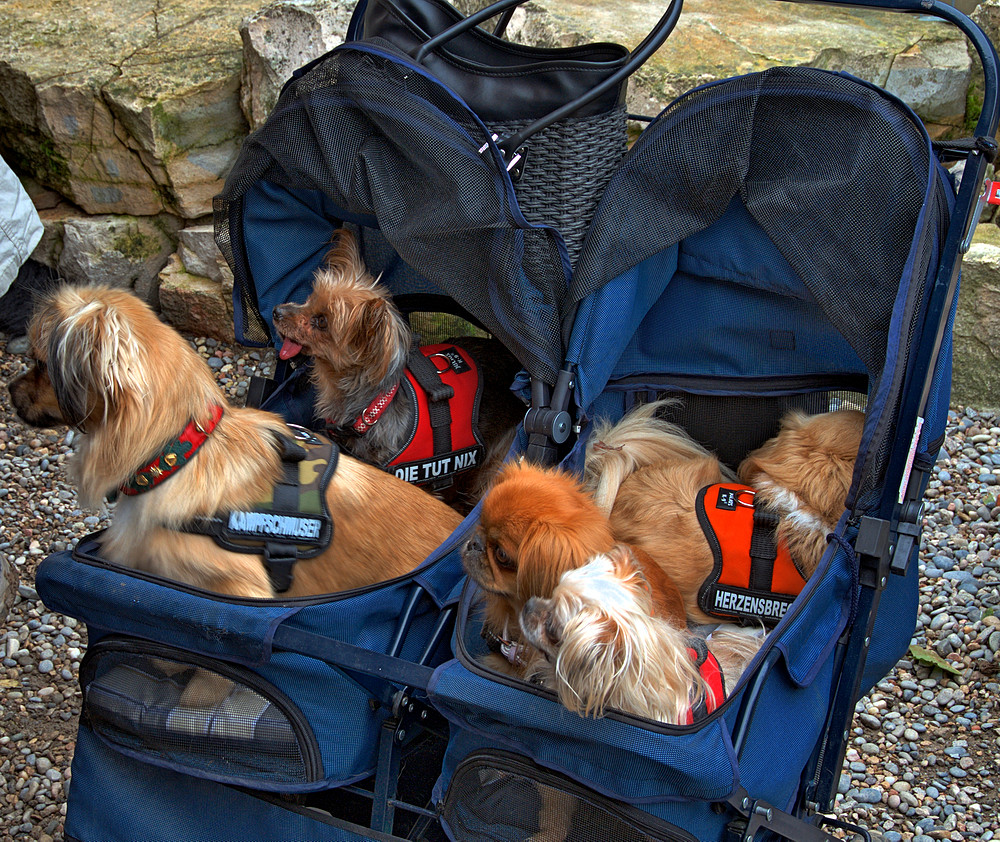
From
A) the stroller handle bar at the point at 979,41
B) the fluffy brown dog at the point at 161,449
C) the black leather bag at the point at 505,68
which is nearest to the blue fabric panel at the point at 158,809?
the fluffy brown dog at the point at 161,449

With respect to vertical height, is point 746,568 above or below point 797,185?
below

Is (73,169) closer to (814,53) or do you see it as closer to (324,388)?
(324,388)

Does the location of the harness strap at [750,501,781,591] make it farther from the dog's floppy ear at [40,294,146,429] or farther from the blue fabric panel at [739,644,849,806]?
the dog's floppy ear at [40,294,146,429]

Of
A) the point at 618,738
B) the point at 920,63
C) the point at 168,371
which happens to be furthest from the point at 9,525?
the point at 920,63

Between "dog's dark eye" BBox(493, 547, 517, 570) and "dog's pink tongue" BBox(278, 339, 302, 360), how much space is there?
1.57 m

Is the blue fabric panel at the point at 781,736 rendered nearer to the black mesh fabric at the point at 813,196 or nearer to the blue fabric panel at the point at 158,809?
the black mesh fabric at the point at 813,196

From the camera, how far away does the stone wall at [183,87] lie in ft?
16.5

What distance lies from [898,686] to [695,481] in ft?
4.16

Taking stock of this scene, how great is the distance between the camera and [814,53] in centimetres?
542

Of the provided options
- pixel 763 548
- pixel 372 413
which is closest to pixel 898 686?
pixel 763 548

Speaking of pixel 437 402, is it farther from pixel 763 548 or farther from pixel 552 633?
pixel 552 633

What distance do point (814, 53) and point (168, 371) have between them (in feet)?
15.6

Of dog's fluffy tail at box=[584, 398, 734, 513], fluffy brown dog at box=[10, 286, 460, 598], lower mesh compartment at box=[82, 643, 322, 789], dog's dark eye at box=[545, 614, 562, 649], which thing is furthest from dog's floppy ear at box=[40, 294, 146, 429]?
dog's fluffy tail at box=[584, 398, 734, 513]

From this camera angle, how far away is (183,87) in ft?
16.7
